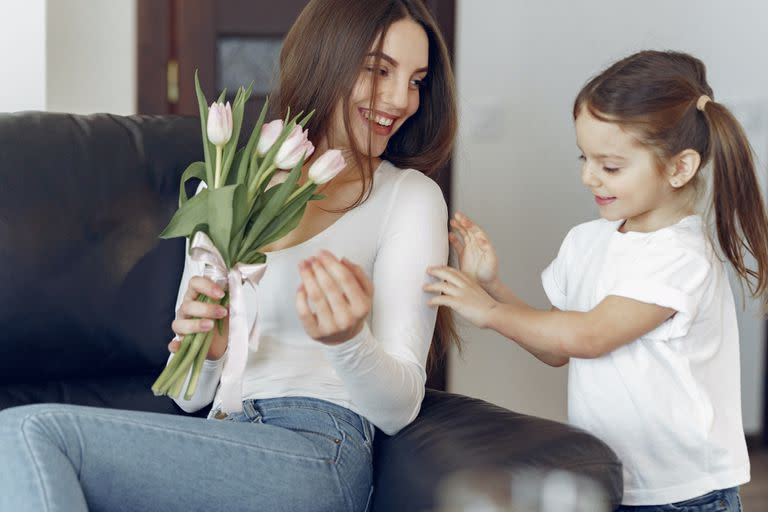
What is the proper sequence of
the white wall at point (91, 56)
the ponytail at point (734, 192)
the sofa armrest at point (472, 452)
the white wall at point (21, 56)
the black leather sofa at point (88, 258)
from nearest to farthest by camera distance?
1. the sofa armrest at point (472, 452)
2. the ponytail at point (734, 192)
3. the black leather sofa at point (88, 258)
4. the white wall at point (21, 56)
5. the white wall at point (91, 56)

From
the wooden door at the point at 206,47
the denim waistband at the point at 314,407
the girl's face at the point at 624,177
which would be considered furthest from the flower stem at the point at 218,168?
the wooden door at the point at 206,47

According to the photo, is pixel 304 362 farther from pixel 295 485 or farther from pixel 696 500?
pixel 696 500

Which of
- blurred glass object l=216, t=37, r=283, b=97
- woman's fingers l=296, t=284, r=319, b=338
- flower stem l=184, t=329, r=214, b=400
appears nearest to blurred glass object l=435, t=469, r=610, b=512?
woman's fingers l=296, t=284, r=319, b=338

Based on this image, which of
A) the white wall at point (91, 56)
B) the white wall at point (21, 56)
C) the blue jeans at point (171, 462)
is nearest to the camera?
the blue jeans at point (171, 462)

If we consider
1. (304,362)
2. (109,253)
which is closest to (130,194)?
(109,253)

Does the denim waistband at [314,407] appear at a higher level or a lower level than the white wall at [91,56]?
lower

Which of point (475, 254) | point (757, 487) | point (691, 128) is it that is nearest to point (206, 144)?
point (475, 254)

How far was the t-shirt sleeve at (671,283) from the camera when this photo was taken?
1.57m

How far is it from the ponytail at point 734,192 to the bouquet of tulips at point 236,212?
61 cm

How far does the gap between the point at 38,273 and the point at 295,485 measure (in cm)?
65

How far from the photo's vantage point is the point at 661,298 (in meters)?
1.56

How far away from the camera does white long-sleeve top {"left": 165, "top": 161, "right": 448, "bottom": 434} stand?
158 centimetres

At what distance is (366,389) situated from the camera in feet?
4.83

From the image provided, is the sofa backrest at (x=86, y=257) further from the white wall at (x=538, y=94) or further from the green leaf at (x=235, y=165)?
the white wall at (x=538, y=94)
